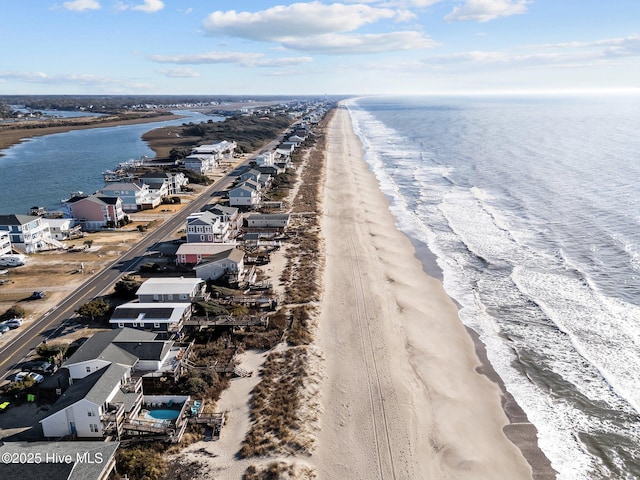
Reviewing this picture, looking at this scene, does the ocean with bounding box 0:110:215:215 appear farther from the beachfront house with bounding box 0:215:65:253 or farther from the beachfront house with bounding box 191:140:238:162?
the beachfront house with bounding box 0:215:65:253

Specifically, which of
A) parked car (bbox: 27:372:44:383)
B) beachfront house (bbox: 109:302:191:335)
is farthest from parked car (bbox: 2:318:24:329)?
parked car (bbox: 27:372:44:383)

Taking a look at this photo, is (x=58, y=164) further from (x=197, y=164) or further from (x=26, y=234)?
(x=26, y=234)

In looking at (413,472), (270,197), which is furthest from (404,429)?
(270,197)

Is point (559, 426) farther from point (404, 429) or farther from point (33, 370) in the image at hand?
point (33, 370)

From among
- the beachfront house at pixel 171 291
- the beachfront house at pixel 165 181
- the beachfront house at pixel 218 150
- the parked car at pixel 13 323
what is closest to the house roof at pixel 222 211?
the beachfront house at pixel 171 291

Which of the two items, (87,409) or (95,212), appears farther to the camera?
(95,212)

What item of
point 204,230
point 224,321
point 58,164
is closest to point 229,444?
point 224,321
